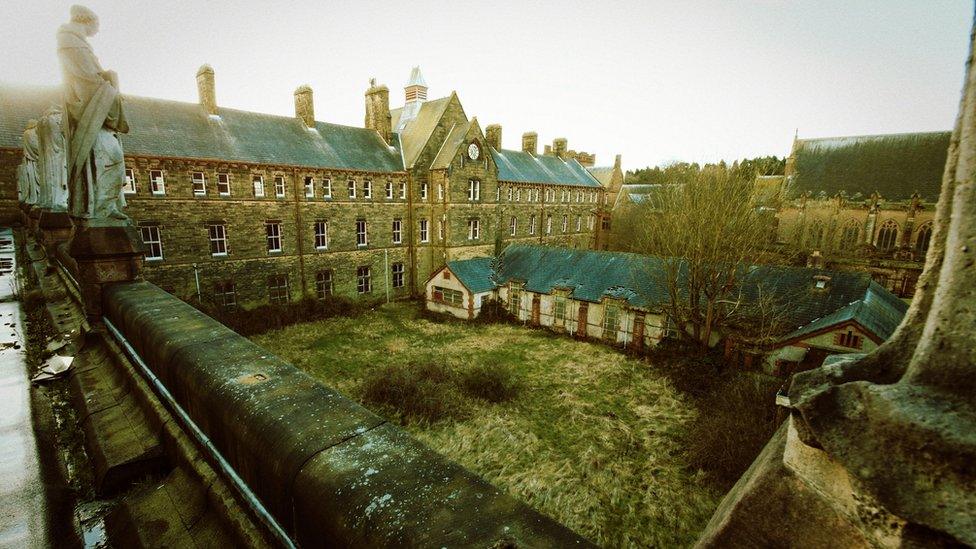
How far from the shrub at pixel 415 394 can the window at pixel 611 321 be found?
930cm

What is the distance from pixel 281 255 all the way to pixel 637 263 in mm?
20464

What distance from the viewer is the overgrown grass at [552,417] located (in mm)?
9875

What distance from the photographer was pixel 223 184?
827 inches

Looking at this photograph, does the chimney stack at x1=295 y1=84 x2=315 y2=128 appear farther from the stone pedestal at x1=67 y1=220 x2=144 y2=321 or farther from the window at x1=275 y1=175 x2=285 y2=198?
the stone pedestal at x1=67 y1=220 x2=144 y2=321

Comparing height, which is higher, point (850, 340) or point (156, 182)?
point (156, 182)

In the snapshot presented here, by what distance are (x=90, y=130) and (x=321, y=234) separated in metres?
21.3

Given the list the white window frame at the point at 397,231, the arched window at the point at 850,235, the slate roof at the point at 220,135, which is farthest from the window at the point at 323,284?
the arched window at the point at 850,235

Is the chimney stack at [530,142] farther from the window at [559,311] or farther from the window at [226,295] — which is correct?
the window at [226,295]

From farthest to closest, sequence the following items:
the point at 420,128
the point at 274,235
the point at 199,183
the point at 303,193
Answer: the point at 420,128 → the point at 303,193 → the point at 274,235 → the point at 199,183

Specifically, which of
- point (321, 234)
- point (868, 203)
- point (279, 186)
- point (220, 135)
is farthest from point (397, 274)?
point (868, 203)

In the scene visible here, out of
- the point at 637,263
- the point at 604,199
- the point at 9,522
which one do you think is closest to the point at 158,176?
the point at 9,522

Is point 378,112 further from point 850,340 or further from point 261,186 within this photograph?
point 850,340

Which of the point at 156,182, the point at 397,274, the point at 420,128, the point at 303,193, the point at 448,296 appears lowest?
the point at 448,296

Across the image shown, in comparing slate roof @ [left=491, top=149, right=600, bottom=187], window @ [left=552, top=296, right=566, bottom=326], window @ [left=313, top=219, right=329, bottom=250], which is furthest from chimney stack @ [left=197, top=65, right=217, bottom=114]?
window @ [left=552, top=296, right=566, bottom=326]
